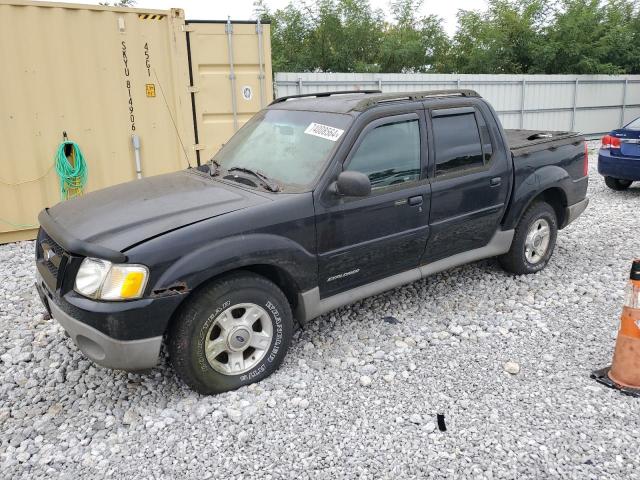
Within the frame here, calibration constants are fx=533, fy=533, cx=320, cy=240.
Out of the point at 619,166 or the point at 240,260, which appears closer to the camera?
the point at 240,260

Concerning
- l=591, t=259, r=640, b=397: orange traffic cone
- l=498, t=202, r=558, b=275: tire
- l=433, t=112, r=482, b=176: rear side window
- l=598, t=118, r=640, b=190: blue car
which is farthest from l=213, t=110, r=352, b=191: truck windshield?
l=598, t=118, r=640, b=190: blue car

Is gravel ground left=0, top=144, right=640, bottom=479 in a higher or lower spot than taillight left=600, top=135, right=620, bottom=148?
lower

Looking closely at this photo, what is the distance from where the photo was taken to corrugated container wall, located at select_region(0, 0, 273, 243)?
6.51 meters

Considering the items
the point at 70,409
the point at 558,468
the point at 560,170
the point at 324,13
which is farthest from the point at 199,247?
the point at 324,13

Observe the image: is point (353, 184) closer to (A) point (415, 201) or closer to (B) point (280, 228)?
(B) point (280, 228)

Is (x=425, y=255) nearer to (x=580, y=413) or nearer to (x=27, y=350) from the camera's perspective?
(x=580, y=413)

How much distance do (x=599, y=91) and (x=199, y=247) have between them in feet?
54.1

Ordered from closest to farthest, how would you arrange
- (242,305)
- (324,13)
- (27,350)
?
1. (242,305)
2. (27,350)
3. (324,13)

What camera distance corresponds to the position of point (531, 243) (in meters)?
5.21

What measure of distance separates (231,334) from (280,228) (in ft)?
2.41

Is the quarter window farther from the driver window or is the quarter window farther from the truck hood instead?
the truck hood

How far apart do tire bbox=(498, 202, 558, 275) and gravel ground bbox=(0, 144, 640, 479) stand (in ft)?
1.59

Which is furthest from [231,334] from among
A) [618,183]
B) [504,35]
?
[504,35]

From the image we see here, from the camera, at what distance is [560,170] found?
524 cm
